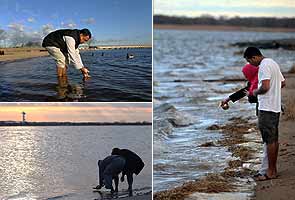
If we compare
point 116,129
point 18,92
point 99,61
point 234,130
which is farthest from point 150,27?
point 234,130

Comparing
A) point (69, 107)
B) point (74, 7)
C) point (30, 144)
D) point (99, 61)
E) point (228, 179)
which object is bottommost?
point (228, 179)

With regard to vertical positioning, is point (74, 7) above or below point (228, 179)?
above

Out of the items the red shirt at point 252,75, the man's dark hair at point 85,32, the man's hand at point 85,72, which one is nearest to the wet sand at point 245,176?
the red shirt at point 252,75

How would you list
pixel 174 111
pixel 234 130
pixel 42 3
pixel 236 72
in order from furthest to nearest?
pixel 236 72 → pixel 174 111 → pixel 234 130 → pixel 42 3

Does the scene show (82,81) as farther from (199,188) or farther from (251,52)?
(199,188)

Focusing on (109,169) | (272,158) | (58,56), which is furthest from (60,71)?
(272,158)

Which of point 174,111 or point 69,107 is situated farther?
point 174,111

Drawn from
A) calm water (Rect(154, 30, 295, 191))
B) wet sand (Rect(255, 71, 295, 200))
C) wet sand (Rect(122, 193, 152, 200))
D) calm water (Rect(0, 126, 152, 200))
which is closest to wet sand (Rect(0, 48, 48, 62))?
calm water (Rect(0, 126, 152, 200))

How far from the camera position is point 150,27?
187 inches

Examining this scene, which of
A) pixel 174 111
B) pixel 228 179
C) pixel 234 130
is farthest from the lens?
pixel 174 111

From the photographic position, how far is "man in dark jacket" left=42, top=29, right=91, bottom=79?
4652 mm

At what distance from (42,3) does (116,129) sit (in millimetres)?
1137

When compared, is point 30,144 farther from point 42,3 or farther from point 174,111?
point 174,111

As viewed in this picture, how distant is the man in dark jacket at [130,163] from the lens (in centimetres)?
470
